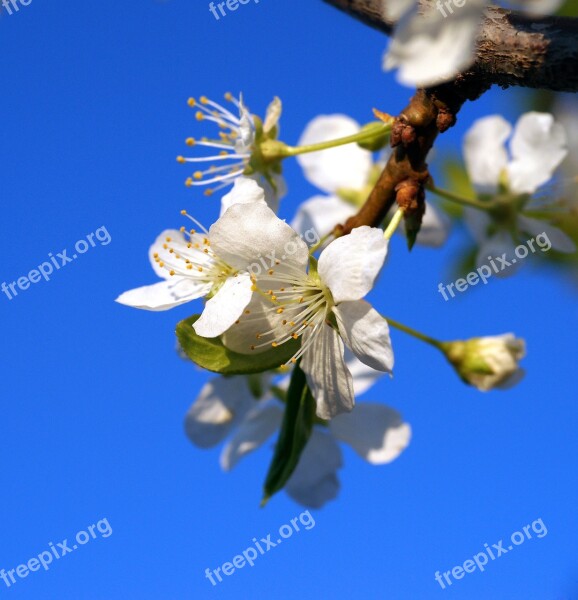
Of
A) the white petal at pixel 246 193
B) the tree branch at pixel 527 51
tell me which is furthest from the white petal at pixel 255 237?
the tree branch at pixel 527 51

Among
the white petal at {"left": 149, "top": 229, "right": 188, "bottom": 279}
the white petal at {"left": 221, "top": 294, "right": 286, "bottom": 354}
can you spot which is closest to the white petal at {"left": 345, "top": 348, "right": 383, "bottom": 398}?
the white petal at {"left": 149, "top": 229, "right": 188, "bottom": 279}

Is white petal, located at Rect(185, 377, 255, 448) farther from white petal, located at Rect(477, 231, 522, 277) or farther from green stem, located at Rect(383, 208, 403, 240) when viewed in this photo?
green stem, located at Rect(383, 208, 403, 240)

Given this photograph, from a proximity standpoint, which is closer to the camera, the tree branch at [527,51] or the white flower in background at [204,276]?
the tree branch at [527,51]

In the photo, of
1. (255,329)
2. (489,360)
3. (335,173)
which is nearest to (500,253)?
(489,360)

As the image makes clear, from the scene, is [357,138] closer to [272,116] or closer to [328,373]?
[272,116]

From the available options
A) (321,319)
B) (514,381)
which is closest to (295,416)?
(321,319)

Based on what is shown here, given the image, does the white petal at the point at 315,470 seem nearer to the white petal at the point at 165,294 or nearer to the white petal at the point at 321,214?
the white petal at the point at 321,214

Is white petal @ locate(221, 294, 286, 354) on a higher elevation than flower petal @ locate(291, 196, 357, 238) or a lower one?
lower

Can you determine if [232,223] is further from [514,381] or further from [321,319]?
[514,381]
